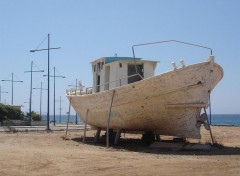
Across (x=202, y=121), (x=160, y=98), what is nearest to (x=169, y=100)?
(x=160, y=98)

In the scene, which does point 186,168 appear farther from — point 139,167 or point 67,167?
point 67,167

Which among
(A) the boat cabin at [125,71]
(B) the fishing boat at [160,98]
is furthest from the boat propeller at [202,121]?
(A) the boat cabin at [125,71]

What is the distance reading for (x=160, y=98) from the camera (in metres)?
14.7

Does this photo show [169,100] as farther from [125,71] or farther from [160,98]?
[125,71]

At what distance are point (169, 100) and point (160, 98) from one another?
0.35 meters

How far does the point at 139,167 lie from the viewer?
915 cm

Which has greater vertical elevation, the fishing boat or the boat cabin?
the boat cabin

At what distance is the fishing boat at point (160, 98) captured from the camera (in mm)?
14172

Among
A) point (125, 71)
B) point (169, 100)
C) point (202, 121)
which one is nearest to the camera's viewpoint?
point (169, 100)

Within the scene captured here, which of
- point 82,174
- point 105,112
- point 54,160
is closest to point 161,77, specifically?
point 105,112

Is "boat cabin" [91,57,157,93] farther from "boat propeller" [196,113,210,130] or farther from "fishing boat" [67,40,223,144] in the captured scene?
"boat propeller" [196,113,210,130]

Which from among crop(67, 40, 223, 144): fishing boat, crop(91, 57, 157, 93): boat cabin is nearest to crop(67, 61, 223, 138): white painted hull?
crop(67, 40, 223, 144): fishing boat

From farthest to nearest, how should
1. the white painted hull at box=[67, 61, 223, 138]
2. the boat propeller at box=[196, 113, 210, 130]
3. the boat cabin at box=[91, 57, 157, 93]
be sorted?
1. the boat cabin at box=[91, 57, 157, 93]
2. the boat propeller at box=[196, 113, 210, 130]
3. the white painted hull at box=[67, 61, 223, 138]

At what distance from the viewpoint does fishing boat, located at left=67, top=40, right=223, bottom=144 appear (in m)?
14.2
